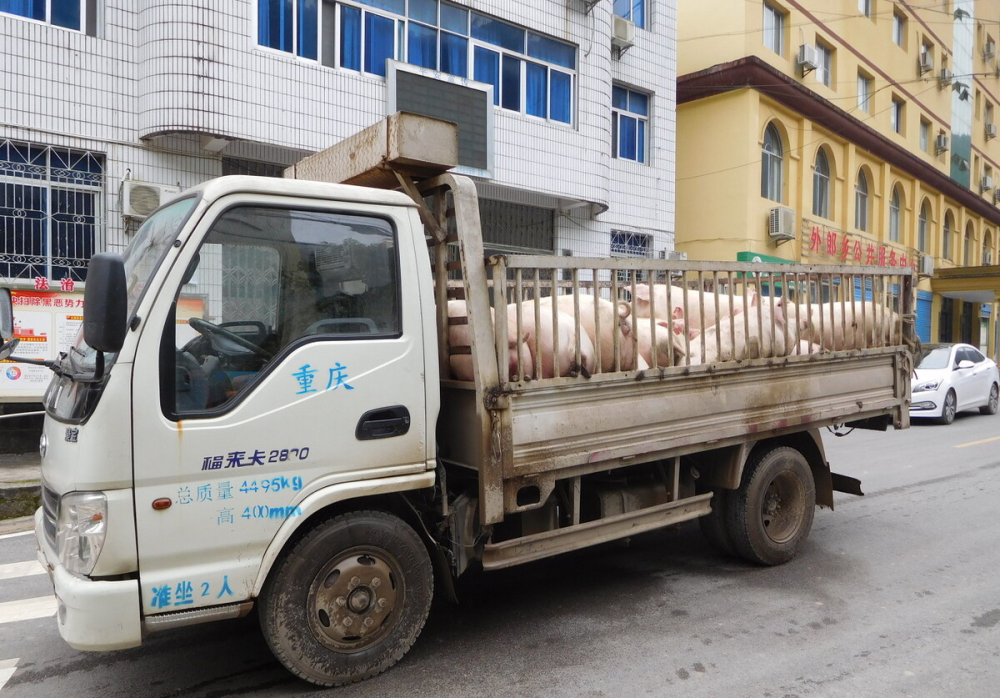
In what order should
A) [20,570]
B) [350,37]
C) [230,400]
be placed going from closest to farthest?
[230,400] → [20,570] → [350,37]

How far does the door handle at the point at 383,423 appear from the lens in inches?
135

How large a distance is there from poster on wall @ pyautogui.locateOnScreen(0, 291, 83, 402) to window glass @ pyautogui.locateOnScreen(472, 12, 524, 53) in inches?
295

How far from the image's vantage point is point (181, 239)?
3143 millimetres

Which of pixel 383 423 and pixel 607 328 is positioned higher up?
pixel 607 328

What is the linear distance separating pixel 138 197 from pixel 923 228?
93.4 feet

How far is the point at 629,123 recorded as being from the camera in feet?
51.6

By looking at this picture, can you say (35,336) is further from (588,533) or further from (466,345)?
(588,533)

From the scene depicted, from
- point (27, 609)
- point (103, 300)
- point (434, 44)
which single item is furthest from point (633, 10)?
point (103, 300)

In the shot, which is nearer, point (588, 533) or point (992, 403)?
point (588, 533)

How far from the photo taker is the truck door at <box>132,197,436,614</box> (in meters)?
3.06

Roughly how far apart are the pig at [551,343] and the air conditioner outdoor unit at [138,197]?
6913 mm

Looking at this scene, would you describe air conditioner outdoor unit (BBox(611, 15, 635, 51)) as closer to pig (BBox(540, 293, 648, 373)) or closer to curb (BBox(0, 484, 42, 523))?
pig (BBox(540, 293, 648, 373))

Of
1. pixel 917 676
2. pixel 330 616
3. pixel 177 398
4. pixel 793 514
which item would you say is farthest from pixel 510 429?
pixel 793 514

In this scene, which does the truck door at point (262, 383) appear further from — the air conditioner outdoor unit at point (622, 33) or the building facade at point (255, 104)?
the air conditioner outdoor unit at point (622, 33)
